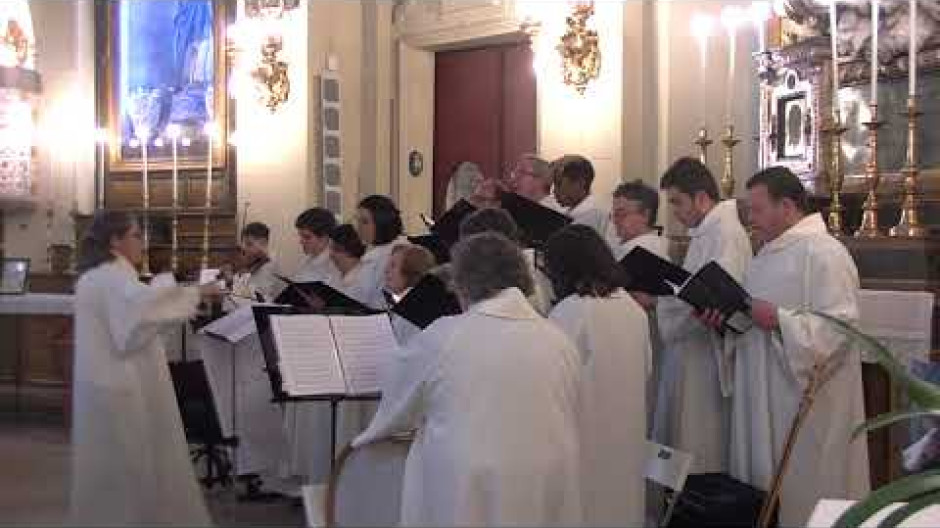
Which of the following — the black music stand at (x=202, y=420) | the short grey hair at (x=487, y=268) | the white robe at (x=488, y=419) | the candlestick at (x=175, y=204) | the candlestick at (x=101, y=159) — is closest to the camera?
the white robe at (x=488, y=419)

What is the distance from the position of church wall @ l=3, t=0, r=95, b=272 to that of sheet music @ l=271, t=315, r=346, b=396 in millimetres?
8708

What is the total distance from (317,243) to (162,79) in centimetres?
554

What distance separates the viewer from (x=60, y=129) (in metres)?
12.5

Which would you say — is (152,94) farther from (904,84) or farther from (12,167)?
(904,84)

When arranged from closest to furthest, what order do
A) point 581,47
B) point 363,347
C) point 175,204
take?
point 363,347
point 581,47
point 175,204

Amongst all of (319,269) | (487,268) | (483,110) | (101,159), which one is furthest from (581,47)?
(101,159)

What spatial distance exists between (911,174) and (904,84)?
1.72 m

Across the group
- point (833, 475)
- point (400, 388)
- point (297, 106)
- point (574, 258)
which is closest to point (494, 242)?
point (400, 388)

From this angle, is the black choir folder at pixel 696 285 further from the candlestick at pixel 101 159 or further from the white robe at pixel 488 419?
the candlestick at pixel 101 159

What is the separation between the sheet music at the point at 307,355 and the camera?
4.28 metres

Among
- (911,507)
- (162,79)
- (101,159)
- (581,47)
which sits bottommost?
(911,507)

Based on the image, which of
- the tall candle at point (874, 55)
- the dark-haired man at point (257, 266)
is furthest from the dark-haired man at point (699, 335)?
the dark-haired man at point (257, 266)

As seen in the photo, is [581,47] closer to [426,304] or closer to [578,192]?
[578,192]

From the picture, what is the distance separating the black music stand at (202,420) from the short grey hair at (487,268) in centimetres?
362
